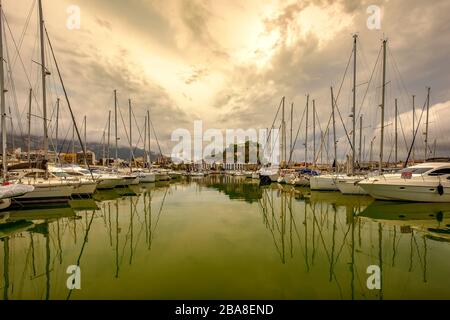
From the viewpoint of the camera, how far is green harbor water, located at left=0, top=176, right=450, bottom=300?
6.25 m

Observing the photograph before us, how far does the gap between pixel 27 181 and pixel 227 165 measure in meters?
115

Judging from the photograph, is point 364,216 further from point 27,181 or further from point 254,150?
point 254,150

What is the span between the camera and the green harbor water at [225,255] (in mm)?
6254

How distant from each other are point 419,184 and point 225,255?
67.4 feet

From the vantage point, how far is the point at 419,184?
62.9ft

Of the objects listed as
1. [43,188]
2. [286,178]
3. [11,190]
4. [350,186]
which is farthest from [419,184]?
[43,188]

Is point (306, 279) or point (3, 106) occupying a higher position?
point (3, 106)

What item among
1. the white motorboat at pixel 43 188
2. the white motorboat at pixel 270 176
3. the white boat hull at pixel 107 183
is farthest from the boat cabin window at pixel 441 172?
the white boat hull at pixel 107 183

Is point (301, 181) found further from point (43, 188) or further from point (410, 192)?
point (43, 188)

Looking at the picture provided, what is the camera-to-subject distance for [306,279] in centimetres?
684

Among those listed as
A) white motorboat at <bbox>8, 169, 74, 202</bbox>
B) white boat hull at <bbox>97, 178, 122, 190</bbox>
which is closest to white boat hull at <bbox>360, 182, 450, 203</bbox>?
white motorboat at <bbox>8, 169, 74, 202</bbox>

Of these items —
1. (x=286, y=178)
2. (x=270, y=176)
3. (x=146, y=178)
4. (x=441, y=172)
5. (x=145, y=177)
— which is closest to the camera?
(x=441, y=172)
